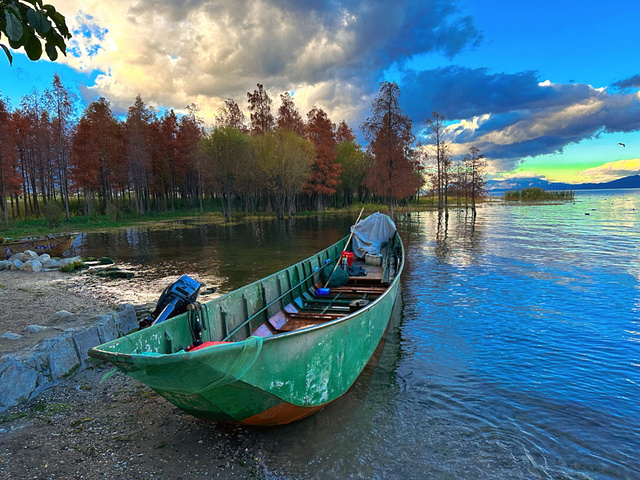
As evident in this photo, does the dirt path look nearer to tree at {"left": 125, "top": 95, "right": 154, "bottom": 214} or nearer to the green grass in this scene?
tree at {"left": 125, "top": 95, "right": 154, "bottom": 214}

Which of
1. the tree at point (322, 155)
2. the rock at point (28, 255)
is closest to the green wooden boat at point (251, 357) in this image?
the rock at point (28, 255)

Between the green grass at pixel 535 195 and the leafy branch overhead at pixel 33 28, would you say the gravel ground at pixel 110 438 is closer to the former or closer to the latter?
the leafy branch overhead at pixel 33 28

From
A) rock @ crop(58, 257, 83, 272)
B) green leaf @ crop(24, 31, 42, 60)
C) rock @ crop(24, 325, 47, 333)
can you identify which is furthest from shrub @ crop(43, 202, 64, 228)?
green leaf @ crop(24, 31, 42, 60)

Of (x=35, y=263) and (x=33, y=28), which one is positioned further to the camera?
(x=35, y=263)

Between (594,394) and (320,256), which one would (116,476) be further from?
(320,256)

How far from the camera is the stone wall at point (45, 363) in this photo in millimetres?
4734

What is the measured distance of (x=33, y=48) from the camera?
292 cm

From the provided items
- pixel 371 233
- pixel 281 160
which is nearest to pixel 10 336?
pixel 371 233

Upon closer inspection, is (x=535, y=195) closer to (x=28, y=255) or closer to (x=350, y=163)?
(x=350, y=163)

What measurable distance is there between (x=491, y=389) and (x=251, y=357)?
4.59 m

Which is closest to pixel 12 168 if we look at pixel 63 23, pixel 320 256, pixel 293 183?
pixel 293 183

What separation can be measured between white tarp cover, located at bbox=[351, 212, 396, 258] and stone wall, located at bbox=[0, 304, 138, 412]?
29.5ft

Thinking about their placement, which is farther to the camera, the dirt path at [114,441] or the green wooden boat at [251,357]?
the dirt path at [114,441]

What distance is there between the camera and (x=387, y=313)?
732 centimetres
